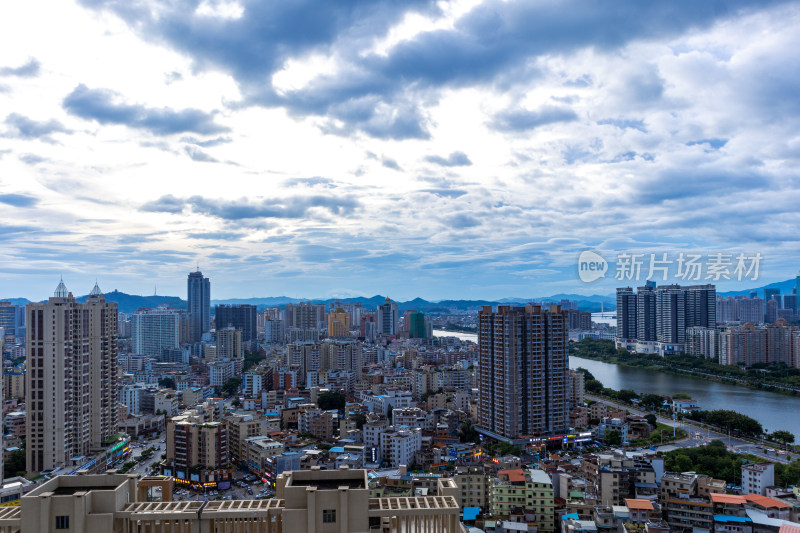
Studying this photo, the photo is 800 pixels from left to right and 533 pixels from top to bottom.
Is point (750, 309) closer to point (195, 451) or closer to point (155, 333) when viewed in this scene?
point (155, 333)

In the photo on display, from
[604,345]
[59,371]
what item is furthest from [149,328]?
[604,345]

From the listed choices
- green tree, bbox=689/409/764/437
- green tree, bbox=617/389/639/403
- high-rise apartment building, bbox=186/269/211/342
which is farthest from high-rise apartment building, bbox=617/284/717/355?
high-rise apartment building, bbox=186/269/211/342

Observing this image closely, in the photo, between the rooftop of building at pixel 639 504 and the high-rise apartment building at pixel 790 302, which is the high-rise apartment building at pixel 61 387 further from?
the high-rise apartment building at pixel 790 302

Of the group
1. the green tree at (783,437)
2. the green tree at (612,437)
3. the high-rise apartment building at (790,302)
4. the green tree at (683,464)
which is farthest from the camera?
the high-rise apartment building at (790,302)

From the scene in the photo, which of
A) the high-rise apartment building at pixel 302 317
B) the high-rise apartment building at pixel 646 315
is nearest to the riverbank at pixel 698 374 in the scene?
the high-rise apartment building at pixel 646 315

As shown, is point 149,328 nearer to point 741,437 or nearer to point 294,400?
point 294,400

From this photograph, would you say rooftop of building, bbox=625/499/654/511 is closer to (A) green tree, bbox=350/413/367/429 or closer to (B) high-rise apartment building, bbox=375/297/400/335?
(A) green tree, bbox=350/413/367/429

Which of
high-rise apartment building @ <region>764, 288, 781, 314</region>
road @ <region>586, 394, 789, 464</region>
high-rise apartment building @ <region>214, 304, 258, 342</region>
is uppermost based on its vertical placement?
high-rise apartment building @ <region>764, 288, 781, 314</region>
